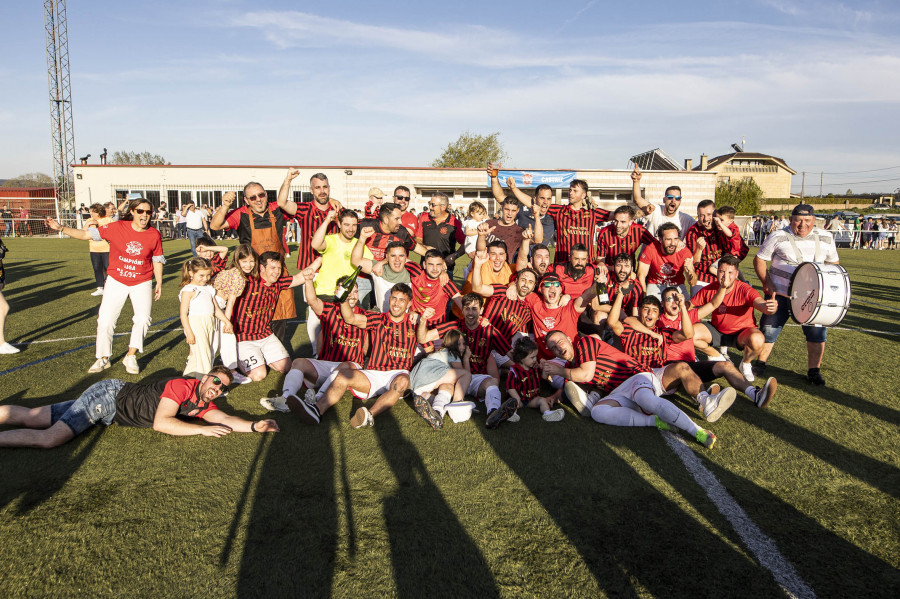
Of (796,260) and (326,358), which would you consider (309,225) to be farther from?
(796,260)

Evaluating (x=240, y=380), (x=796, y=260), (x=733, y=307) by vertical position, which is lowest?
(x=240, y=380)

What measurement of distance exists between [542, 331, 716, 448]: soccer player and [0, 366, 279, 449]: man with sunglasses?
2.76 metres

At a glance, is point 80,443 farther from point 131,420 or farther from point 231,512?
point 231,512

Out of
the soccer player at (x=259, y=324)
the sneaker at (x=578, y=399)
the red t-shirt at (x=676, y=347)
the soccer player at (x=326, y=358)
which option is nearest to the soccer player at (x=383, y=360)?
the soccer player at (x=326, y=358)

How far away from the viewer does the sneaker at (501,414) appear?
4918 mm

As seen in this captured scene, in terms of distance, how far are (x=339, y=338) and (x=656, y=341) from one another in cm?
319

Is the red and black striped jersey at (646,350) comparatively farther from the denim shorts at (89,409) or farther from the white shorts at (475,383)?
the denim shorts at (89,409)

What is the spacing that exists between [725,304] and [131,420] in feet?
20.3

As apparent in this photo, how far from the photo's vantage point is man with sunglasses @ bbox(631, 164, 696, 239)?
760 cm

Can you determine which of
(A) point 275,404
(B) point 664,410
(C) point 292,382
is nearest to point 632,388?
(B) point 664,410

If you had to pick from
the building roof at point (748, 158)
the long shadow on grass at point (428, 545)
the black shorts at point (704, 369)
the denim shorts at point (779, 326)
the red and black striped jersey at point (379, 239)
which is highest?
the building roof at point (748, 158)

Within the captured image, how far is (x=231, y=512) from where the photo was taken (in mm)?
3594

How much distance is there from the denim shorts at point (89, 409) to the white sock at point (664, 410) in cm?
453

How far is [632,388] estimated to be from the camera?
5.23 metres
